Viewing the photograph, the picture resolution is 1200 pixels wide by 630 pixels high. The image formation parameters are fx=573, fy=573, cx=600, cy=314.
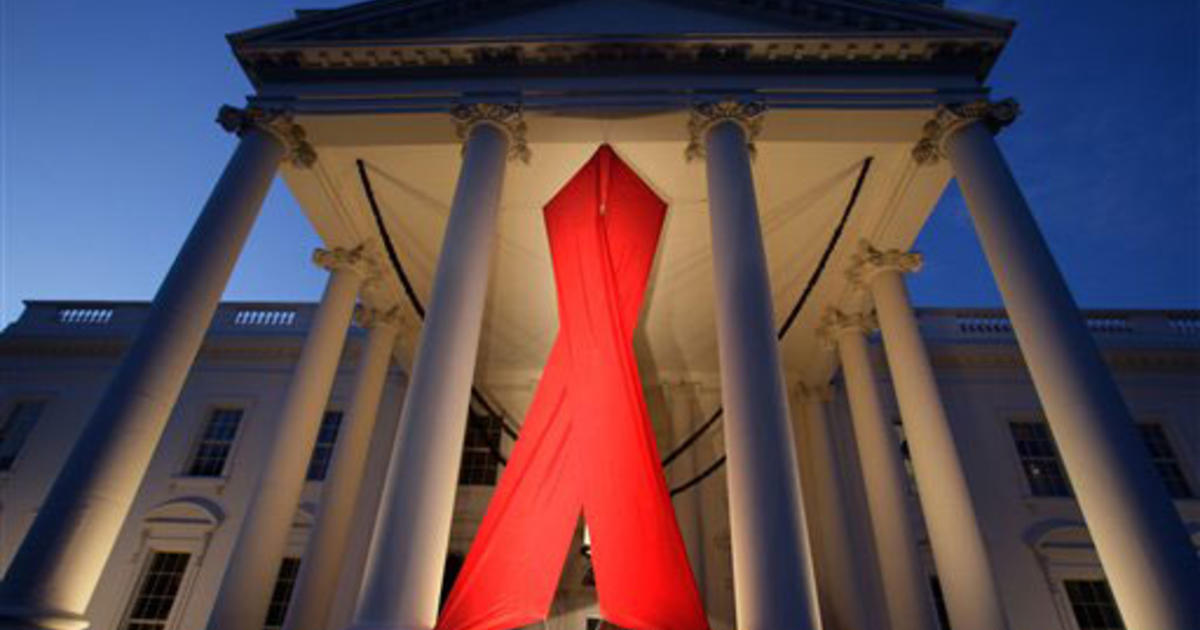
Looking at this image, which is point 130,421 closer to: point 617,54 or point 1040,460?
point 617,54

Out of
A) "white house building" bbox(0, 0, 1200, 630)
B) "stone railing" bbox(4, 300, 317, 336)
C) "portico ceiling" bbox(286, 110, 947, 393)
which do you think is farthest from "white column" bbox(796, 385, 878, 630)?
"stone railing" bbox(4, 300, 317, 336)

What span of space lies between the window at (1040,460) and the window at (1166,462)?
193 centimetres

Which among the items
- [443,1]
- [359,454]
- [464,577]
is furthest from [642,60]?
[359,454]

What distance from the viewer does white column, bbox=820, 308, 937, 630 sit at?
9.97 metres

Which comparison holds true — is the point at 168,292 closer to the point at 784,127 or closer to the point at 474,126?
the point at 474,126

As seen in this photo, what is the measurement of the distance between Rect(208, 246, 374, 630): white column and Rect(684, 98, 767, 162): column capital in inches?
279

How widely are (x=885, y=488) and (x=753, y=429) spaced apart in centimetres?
657

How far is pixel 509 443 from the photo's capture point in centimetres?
1662

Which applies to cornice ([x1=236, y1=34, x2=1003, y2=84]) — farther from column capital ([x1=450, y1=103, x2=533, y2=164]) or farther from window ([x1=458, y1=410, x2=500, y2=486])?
window ([x1=458, y1=410, x2=500, y2=486])

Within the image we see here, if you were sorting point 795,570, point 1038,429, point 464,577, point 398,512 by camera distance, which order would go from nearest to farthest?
1. point 795,570
2. point 398,512
3. point 464,577
4. point 1038,429

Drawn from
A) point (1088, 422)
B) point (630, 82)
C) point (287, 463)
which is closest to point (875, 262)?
point (1088, 422)

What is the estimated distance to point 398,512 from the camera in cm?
555

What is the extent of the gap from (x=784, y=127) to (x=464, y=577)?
7971 mm

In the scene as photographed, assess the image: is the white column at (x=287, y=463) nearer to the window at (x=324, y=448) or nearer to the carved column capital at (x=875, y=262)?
the window at (x=324, y=448)
